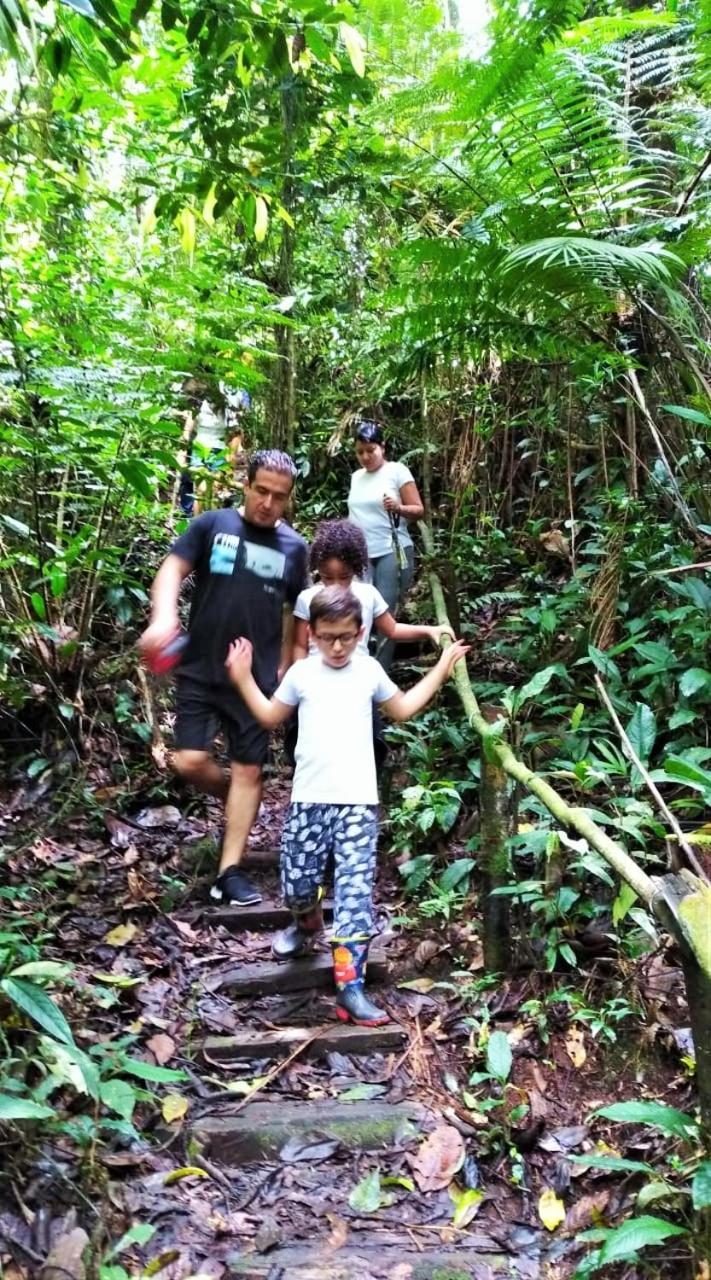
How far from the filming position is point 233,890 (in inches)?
150

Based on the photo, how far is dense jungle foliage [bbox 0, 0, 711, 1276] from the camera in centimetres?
297

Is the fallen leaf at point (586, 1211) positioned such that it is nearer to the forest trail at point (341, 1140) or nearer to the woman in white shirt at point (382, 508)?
the forest trail at point (341, 1140)

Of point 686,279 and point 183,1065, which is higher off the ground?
point 686,279

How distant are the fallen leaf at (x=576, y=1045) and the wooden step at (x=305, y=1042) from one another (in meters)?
0.60

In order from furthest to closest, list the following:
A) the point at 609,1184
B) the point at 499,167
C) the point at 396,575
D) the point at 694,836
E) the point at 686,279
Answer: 1. the point at 396,575
2. the point at 686,279
3. the point at 499,167
4. the point at 694,836
5. the point at 609,1184

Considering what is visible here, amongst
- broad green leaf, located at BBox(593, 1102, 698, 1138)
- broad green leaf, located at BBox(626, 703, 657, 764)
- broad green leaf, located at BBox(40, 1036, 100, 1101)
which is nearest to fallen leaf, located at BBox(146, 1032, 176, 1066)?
broad green leaf, located at BBox(40, 1036, 100, 1101)

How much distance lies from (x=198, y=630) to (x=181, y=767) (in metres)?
0.62

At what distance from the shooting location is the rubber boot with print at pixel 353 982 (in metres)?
3.05

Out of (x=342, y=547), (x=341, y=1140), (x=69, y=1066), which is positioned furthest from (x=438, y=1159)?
(x=342, y=547)

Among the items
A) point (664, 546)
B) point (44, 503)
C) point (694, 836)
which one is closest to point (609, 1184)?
point (694, 836)

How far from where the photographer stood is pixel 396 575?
5.82 m

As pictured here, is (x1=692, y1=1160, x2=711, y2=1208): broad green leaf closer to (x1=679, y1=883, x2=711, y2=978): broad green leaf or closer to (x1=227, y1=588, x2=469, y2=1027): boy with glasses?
(x1=679, y1=883, x2=711, y2=978): broad green leaf

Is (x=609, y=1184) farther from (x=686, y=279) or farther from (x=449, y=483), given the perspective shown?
(x=449, y=483)

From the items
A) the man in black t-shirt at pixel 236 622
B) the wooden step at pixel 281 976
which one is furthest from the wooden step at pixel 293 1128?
the man in black t-shirt at pixel 236 622
